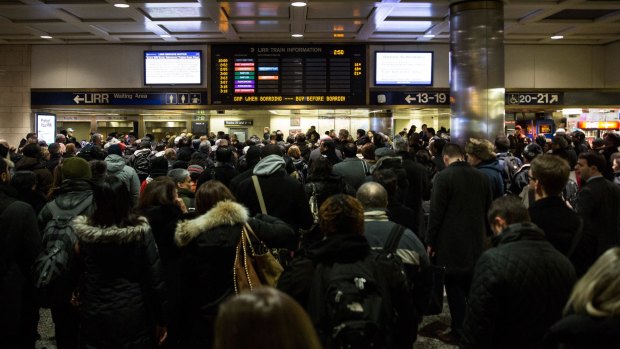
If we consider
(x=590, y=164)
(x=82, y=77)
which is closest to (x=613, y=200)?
(x=590, y=164)

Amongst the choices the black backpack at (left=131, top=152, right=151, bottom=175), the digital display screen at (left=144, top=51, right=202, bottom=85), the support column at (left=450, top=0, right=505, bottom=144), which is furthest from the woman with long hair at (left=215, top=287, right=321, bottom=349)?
the digital display screen at (left=144, top=51, right=202, bottom=85)

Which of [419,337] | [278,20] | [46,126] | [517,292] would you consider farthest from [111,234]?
[46,126]

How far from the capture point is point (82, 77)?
11.8 metres

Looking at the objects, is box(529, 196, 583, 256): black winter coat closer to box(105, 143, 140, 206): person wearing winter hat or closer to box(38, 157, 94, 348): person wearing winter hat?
box(38, 157, 94, 348): person wearing winter hat

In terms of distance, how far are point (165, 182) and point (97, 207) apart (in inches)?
26.0

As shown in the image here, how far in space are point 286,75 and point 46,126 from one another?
5578 mm

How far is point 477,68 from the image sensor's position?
7.89 meters

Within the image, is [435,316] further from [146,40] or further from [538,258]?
[146,40]

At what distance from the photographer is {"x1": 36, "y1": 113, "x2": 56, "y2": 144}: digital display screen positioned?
12078mm

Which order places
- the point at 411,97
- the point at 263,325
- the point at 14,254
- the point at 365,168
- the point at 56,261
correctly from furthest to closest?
the point at 411,97 < the point at 365,168 < the point at 14,254 < the point at 56,261 < the point at 263,325

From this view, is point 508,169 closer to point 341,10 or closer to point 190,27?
point 341,10

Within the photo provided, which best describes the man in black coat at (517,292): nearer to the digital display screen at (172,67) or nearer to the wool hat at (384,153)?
the wool hat at (384,153)

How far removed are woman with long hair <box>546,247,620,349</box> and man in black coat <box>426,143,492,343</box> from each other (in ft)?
8.53

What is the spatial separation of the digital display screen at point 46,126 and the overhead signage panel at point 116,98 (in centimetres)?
41
